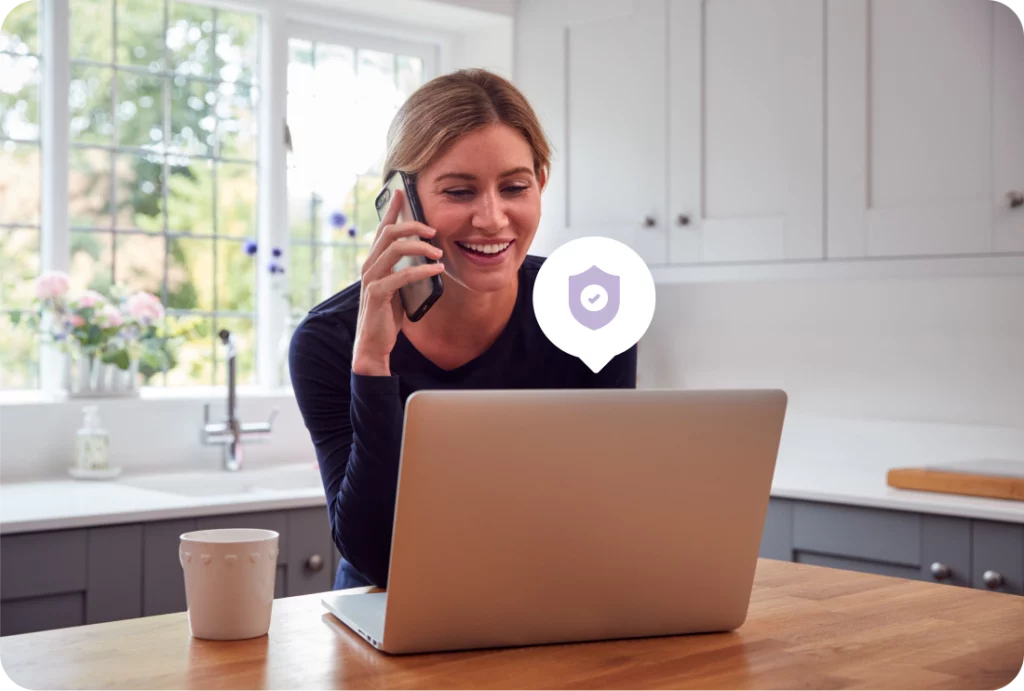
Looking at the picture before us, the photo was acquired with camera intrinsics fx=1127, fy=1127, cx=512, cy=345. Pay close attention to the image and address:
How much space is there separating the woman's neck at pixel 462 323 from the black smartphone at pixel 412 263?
0.20 meters

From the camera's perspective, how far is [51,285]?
117 inches

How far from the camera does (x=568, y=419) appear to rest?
3.31ft

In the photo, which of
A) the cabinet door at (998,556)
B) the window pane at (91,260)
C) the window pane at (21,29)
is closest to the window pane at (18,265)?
the window pane at (91,260)

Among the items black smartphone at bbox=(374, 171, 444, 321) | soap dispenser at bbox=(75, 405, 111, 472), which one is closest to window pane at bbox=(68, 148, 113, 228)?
soap dispenser at bbox=(75, 405, 111, 472)

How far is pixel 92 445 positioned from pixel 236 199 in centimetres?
100

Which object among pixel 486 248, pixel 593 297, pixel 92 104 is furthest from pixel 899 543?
pixel 92 104

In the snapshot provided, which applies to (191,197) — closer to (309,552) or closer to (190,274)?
(190,274)

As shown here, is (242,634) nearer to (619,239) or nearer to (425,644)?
(425,644)

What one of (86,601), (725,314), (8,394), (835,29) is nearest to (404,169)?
(86,601)

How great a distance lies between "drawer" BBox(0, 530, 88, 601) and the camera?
2.26 meters

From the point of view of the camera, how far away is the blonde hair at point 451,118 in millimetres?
1480

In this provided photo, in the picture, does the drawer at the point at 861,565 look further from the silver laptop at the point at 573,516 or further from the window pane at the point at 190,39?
the window pane at the point at 190,39

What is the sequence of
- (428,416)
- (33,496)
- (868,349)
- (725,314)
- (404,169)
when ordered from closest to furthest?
1. (428,416)
2. (404,169)
3. (33,496)
4. (868,349)
5. (725,314)

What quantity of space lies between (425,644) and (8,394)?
2458mm
